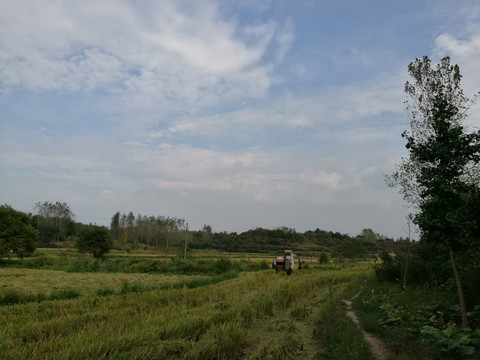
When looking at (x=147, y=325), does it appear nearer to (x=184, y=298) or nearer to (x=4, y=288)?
(x=184, y=298)

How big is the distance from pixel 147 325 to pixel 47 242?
93.9 meters

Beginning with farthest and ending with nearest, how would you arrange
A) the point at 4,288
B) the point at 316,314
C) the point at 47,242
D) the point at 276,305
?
the point at 47,242 < the point at 4,288 < the point at 276,305 < the point at 316,314

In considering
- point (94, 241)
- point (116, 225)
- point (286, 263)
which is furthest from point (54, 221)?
point (286, 263)

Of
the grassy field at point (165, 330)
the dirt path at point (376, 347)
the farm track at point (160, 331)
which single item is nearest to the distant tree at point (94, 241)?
the grassy field at point (165, 330)

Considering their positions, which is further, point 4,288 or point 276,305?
point 4,288

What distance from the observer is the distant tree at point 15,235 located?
35.3 m

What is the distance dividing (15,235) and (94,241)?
409 inches

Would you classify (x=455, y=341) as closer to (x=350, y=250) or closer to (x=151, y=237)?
(x=350, y=250)

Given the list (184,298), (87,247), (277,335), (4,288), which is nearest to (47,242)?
(87,247)

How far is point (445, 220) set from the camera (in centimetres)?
786

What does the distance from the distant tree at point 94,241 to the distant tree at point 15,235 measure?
711 cm

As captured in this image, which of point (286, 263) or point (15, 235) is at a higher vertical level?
point (15, 235)

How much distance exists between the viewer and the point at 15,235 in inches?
1430

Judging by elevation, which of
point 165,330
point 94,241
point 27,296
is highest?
point 94,241
